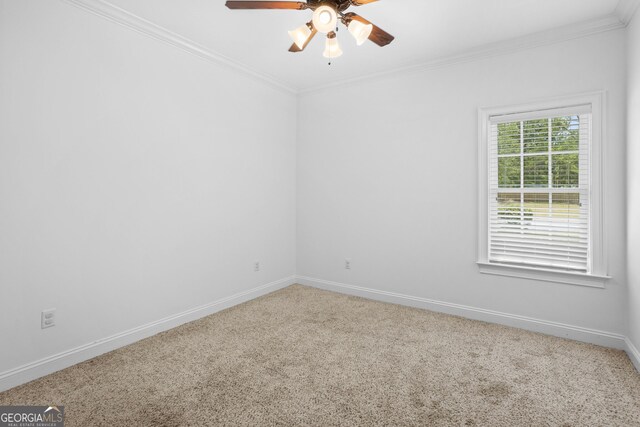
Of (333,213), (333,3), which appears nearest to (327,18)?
(333,3)

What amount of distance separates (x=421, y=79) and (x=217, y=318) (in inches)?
130

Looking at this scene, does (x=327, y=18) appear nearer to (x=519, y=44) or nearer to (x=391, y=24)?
(x=391, y=24)

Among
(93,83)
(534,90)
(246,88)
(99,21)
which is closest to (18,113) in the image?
(93,83)

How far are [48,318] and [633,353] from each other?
4.22 m

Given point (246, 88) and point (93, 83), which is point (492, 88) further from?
point (93, 83)

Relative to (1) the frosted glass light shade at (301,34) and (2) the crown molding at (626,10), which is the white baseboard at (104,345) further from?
(2) the crown molding at (626,10)

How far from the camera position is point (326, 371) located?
240 cm

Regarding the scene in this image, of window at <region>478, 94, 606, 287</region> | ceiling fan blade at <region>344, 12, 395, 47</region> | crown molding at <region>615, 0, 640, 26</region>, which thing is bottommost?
window at <region>478, 94, 606, 287</region>

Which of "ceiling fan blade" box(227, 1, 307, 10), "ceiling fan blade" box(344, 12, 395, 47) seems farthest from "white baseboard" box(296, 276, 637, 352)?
"ceiling fan blade" box(227, 1, 307, 10)

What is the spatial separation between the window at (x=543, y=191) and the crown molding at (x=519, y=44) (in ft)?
1.76

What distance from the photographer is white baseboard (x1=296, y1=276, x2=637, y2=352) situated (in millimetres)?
2834

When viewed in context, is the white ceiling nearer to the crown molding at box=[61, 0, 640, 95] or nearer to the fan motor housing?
the crown molding at box=[61, 0, 640, 95]

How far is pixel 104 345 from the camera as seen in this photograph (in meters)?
2.67

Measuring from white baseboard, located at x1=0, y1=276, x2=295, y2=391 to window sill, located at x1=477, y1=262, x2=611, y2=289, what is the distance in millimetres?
2636
